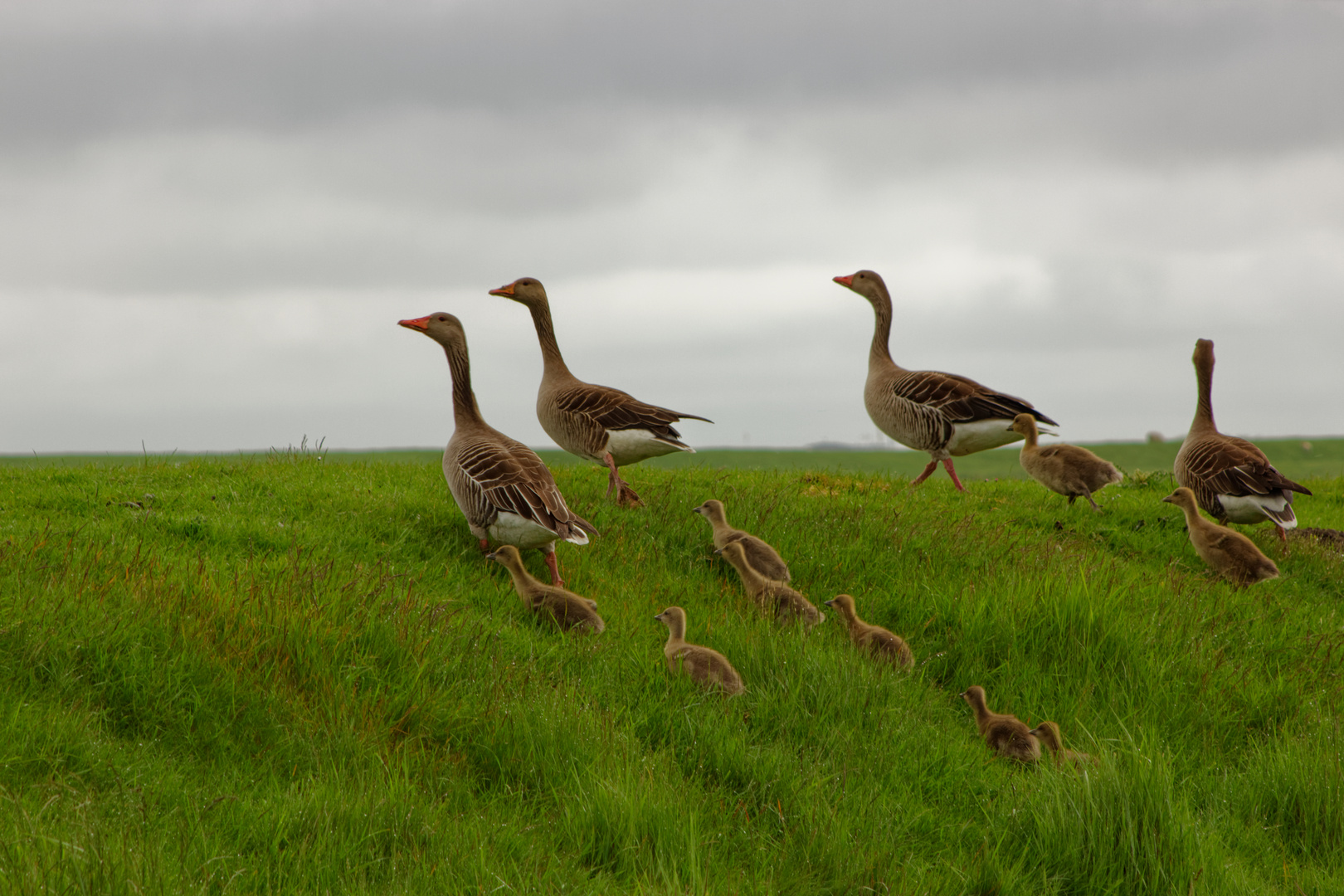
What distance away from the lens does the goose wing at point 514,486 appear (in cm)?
884

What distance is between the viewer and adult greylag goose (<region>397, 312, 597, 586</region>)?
886 cm

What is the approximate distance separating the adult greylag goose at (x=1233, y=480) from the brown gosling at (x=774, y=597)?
23.7ft

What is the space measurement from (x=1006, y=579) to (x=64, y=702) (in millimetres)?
7822

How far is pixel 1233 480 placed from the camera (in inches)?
499

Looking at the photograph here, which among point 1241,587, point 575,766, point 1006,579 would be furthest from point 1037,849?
point 1241,587

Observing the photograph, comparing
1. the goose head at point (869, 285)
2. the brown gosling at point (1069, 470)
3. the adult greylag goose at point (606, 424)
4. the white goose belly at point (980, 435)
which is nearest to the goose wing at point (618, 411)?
the adult greylag goose at point (606, 424)

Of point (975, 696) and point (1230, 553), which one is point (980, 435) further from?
point (975, 696)

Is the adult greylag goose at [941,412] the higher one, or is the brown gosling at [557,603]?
the adult greylag goose at [941,412]

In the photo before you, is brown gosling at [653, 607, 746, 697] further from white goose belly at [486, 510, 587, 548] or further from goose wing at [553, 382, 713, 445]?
goose wing at [553, 382, 713, 445]

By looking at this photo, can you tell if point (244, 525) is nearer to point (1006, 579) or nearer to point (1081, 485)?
point (1006, 579)

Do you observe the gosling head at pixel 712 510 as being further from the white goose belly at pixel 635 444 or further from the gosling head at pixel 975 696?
the gosling head at pixel 975 696

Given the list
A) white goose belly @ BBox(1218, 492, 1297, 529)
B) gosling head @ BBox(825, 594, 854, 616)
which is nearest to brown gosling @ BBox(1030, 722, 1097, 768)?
gosling head @ BBox(825, 594, 854, 616)

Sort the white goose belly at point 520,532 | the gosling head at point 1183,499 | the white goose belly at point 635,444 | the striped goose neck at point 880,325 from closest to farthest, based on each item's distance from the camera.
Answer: the white goose belly at point 520,532
the gosling head at point 1183,499
the white goose belly at point 635,444
the striped goose neck at point 880,325

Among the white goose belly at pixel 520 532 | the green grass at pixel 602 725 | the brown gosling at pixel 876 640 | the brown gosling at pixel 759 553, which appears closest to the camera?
the green grass at pixel 602 725
